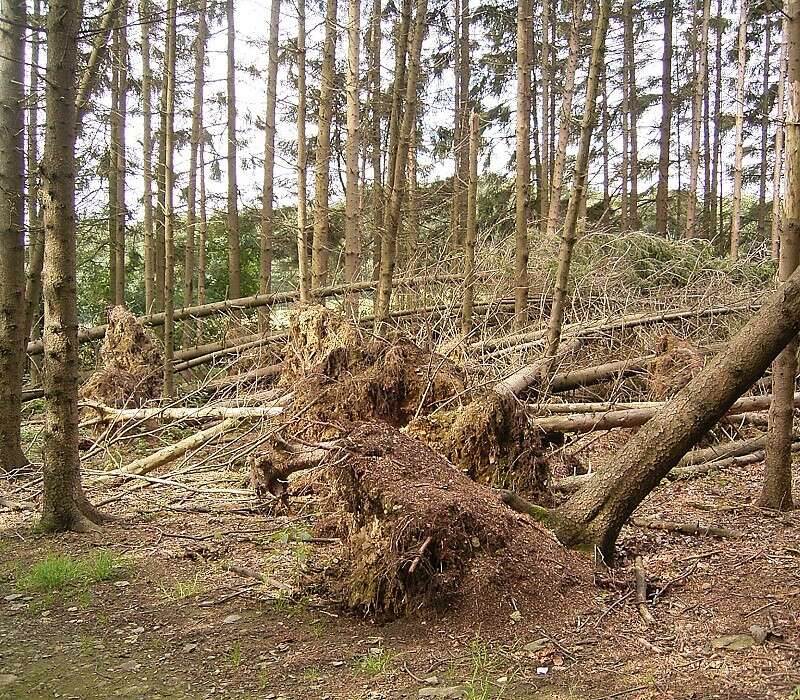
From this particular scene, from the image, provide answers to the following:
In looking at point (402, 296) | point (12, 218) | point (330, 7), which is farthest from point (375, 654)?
point (330, 7)

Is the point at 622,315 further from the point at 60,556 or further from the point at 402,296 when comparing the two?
the point at 60,556

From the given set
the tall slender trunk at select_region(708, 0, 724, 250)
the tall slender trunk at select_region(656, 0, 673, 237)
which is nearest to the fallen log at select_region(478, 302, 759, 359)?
the tall slender trunk at select_region(656, 0, 673, 237)

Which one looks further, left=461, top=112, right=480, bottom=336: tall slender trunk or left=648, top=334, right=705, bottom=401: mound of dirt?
left=461, top=112, right=480, bottom=336: tall slender trunk

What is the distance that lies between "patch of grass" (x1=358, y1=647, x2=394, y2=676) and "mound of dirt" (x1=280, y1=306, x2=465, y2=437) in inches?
96.7

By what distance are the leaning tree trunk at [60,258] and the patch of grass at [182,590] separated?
1.56m

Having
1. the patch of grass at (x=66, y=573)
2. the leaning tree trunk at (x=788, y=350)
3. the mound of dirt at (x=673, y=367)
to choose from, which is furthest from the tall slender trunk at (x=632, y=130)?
the patch of grass at (x=66, y=573)

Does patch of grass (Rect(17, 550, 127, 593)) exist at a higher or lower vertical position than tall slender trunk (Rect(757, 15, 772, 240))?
lower

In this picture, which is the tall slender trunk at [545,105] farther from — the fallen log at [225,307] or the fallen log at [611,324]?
the fallen log at [611,324]

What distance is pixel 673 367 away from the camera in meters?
7.91

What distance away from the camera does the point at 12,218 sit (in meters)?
7.22

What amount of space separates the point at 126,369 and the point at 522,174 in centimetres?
625

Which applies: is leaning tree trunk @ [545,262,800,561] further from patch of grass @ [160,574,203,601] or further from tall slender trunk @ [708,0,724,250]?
tall slender trunk @ [708,0,724,250]

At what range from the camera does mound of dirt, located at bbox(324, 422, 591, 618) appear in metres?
3.81

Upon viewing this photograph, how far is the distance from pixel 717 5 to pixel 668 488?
21.2 metres
